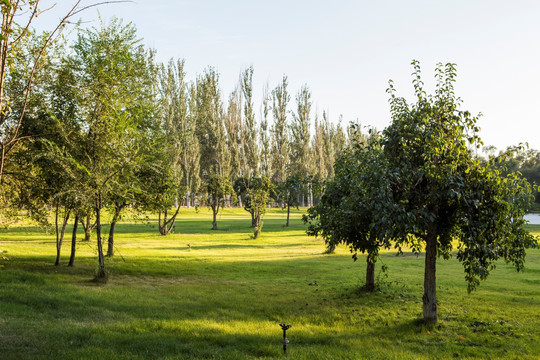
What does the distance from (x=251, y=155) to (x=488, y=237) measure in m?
60.1

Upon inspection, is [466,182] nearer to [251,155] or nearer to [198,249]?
[198,249]

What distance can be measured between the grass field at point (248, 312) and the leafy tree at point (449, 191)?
63.6 inches

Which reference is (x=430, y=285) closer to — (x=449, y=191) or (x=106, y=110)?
(x=449, y=191)

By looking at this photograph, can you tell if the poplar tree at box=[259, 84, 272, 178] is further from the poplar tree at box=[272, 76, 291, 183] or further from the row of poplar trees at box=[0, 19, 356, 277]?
the row of poplar trees at box=[0, 19, 356, 277]

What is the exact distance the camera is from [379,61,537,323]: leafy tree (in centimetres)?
918

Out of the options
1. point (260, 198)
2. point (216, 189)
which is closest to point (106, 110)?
point (260, 198)

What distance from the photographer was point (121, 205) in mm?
17672

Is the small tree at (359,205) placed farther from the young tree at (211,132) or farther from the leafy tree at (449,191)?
the young tree at (211,132)

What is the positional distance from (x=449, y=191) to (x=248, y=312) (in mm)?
6883

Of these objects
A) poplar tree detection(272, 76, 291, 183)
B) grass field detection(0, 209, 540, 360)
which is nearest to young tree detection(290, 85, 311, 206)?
poplar tree detection(272, 76, 291, 183)

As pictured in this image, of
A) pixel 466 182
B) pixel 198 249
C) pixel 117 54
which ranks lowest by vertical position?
pixel 198 249

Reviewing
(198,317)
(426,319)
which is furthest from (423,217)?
(198,317)

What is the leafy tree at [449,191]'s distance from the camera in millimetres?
9180

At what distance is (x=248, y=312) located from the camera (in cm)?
1221
